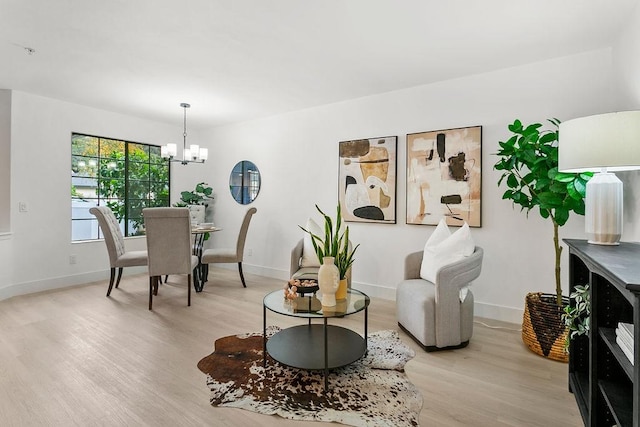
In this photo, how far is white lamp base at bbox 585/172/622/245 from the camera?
1839 mm

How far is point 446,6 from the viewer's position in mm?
2225

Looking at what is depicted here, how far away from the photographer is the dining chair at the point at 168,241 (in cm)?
354

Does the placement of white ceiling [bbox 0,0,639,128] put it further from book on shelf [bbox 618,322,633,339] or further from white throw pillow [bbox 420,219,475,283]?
book on shelf [bbox 618,322,633,339]

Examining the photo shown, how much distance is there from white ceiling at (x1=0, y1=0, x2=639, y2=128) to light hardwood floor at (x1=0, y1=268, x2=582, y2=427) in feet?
8.01

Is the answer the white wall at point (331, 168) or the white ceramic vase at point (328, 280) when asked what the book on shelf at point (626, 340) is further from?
the white ceramic vase at point (328, 280)

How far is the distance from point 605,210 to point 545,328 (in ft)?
3.64

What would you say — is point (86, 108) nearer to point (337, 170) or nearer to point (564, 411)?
point (337, 170)

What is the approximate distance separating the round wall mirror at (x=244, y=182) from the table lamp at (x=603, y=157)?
13.5 feet

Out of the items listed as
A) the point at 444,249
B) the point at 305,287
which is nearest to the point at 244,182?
the point at 305,287

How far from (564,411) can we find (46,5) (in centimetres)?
406

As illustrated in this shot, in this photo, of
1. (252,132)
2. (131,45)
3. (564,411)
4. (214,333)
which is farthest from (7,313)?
(564,411)

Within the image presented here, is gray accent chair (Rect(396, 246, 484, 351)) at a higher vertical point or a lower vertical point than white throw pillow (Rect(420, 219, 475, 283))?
lower

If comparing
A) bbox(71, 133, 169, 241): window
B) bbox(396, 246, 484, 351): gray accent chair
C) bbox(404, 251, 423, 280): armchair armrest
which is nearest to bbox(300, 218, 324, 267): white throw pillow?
bbox(404, 251, 423, 280): armchair armrest

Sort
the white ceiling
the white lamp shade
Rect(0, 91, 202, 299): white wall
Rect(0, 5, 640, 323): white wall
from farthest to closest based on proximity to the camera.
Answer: Rect(0, 91, 202, 299): white wall, Rect(0, 5, 640, 323): white wall, the white ceiling, the white lamp shade
